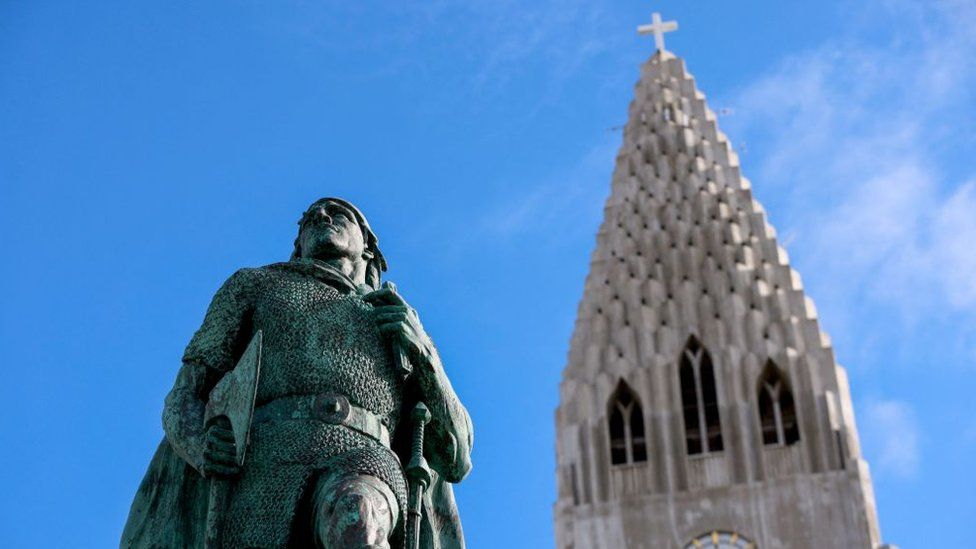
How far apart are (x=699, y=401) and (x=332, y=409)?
51019 millimetres

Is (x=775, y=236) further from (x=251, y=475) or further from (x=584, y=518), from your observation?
(x=251, y=475)

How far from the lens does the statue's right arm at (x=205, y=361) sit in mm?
6414

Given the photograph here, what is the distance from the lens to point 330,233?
23.8 feet

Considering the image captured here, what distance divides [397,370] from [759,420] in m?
49.8

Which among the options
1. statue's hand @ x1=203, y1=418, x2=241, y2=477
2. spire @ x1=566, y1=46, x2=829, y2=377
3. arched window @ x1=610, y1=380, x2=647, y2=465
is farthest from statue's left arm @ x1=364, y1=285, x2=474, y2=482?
spire @ x1=566, y1=46, x2=829, y2=377

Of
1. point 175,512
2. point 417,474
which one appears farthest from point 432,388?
point 175,512

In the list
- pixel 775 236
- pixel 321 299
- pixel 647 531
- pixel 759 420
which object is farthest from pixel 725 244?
pixel 321 299

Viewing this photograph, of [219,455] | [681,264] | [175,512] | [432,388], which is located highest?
[681,264]

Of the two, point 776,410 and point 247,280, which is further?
point 776,410

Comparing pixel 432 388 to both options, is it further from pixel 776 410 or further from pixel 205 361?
pixel 776 410

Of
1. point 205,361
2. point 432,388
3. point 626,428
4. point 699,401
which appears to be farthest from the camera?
point 699,401

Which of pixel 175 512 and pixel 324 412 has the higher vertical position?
pixel 324 412

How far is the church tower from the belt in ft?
153

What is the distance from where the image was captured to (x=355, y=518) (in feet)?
19.8
